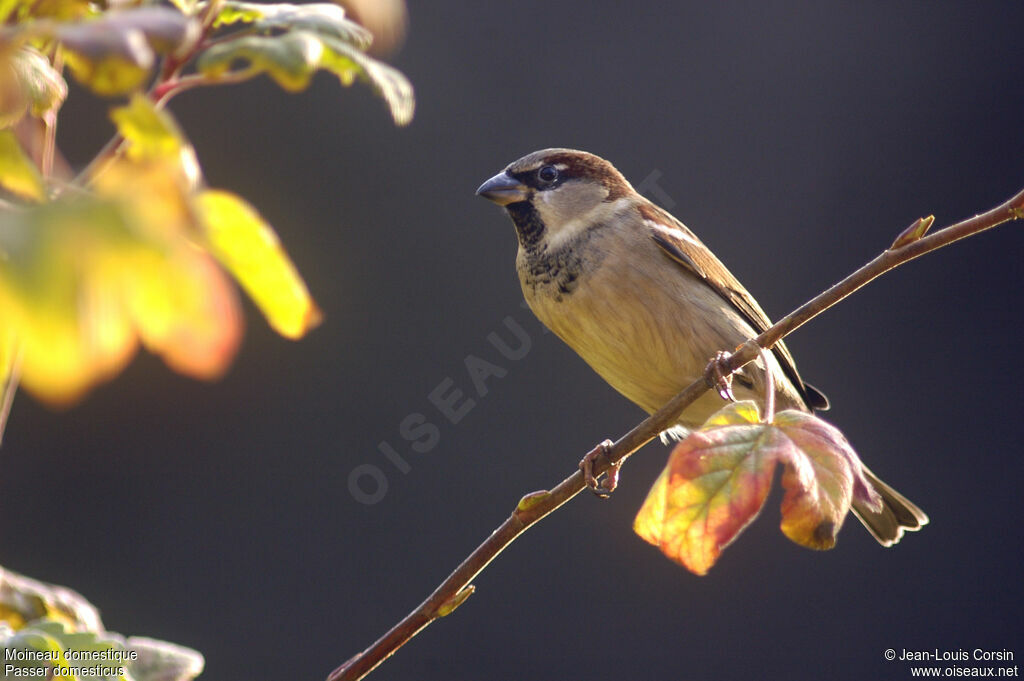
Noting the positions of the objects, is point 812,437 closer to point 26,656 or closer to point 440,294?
point 26,656

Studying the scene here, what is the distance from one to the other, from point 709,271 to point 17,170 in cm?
172

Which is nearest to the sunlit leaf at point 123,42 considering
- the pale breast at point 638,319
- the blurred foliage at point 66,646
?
the blurred foliage at point 66,646

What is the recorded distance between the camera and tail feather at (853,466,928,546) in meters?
1.87

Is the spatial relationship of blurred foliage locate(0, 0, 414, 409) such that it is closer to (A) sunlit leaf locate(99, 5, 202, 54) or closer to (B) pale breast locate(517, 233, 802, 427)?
(A) sunlit leaf locate(99, 5, 202, 54)

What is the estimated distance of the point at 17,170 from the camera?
48 centimetres

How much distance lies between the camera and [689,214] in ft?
11.0

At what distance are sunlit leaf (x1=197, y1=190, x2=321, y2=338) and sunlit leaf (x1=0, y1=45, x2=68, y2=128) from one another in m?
0.18

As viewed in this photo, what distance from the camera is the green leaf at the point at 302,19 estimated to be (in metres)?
0.71

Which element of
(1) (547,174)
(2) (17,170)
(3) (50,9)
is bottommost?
(1) (547,174)

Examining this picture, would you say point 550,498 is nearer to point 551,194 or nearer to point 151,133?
point 151,133

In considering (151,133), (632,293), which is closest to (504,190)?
(632,293)

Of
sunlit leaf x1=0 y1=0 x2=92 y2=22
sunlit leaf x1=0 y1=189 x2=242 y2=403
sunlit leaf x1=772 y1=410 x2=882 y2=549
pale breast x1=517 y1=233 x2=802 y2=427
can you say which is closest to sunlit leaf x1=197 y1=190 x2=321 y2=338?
sunlit leaf x1=0 y1=189 x2=242 y2=403

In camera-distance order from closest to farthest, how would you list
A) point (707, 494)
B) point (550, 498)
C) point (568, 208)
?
point (707, 494), point (550, 498), point (568, 208)

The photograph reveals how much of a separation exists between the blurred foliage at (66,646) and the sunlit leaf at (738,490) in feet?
1.32
